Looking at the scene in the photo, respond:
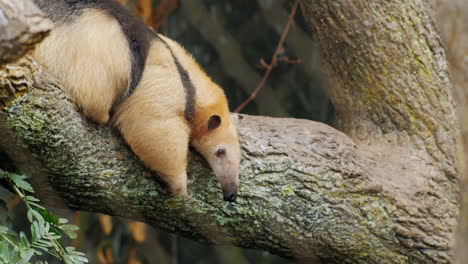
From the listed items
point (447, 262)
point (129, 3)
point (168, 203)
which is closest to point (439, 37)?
point (447, 262)

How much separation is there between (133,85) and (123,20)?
32 cm

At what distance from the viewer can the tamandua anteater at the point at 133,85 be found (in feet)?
9.00

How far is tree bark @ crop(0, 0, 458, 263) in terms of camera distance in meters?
2.55

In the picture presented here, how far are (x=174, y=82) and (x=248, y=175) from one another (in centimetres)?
59

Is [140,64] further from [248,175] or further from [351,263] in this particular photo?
[351,263]

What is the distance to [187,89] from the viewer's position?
297 cm

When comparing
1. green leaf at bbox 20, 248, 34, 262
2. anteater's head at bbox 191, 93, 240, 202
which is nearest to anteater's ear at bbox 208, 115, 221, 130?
A: anteater's head at bbox 191, 93, 240, 202

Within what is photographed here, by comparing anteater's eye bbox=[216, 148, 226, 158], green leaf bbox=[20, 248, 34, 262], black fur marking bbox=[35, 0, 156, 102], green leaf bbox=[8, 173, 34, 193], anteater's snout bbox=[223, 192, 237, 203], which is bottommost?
green leaf bbox=[20, 248, 34, 262]

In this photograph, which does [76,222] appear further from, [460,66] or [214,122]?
[460,66]

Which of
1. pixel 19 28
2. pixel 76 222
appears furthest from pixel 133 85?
pixel 76 222

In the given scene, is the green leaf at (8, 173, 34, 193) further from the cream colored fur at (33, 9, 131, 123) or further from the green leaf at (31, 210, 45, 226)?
the cream colored fur at (33, 9, 131, 123)

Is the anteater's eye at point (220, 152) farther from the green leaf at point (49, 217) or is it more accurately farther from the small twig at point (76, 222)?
the small twig at point (76, 222)

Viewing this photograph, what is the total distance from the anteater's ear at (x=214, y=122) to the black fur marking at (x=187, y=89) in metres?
0.09

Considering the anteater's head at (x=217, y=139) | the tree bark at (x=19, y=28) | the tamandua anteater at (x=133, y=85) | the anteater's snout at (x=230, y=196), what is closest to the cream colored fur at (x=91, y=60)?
the tamandua anteater at (x=133, y=85)
